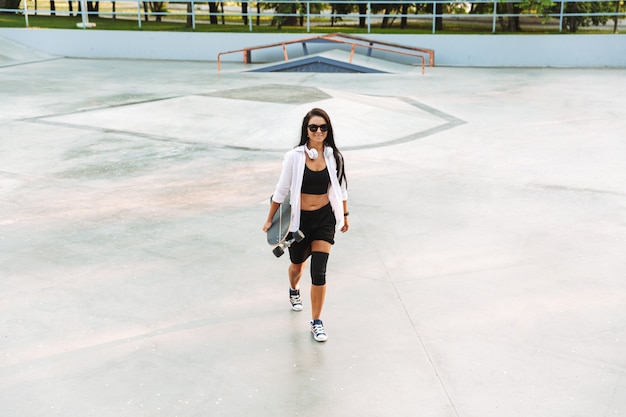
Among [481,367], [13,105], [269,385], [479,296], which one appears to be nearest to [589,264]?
[479,296]

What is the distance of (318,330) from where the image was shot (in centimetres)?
602

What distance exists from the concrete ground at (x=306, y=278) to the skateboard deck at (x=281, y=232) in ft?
2.39

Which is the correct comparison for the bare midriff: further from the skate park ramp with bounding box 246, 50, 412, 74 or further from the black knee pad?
the skate park ramp with bounding box 246, 50, 412, 74

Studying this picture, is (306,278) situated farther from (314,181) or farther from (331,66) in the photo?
(331,66)

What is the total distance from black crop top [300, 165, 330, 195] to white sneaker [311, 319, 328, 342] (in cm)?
104

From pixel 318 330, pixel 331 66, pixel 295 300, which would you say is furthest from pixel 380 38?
pixel 318 330

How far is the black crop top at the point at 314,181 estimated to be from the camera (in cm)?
597

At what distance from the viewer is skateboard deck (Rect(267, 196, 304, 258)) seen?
19.6 ft

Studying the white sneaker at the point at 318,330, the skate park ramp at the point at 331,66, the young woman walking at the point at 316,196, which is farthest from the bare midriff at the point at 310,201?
the skate park ramp at the point at 331,66

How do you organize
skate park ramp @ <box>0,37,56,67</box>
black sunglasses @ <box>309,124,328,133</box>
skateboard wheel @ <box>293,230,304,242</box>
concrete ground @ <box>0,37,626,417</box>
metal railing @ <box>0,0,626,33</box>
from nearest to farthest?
concrete ground @ <box>0,37,626,417</box>
black sunglasses @ <box>309,124,328,133</box>
skateboard wheel @ <box>293,230,304,242</box>
skate park ramp @ <box>0,37,56,67</box>
metal railing @ <box>0,0,626,33</box>

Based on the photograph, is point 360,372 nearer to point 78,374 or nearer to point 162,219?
point 78,374

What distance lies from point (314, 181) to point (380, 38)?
22212 millimetres

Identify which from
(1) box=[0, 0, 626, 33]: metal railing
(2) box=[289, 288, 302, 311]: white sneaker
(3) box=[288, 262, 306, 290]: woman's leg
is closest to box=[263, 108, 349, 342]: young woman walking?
(3) box=[288, 262, 306, 290]: woman's leg

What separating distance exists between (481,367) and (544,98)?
1413cm
